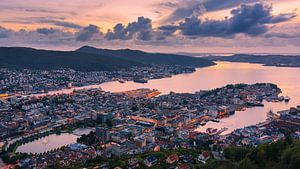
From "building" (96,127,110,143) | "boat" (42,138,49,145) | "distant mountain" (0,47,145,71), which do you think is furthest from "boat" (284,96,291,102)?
"distant mountain" (0,47,145,71)

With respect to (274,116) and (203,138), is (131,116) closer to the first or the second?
(203,138)

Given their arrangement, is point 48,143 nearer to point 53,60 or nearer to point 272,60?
point 53,60

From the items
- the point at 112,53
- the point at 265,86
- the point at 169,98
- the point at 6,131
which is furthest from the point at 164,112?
the point at 112,53

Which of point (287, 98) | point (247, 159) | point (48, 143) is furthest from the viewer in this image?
point (287, 98)

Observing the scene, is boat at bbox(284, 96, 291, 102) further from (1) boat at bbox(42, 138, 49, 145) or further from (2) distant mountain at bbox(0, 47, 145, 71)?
(2) distant mountain at bbox(0, 47, 145, 71)

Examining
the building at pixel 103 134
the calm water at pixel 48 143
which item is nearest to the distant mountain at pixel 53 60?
the calm water at pixel 48 143

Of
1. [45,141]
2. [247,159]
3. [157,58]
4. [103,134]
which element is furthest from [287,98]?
[157,58]

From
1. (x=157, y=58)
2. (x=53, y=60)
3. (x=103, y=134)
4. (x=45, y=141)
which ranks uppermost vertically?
(x=157, y=58)

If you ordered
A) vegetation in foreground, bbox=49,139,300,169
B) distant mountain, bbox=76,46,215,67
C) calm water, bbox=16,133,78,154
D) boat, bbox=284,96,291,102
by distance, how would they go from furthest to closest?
distant mountain, bbox=76,46,215,67, boat, bbox=284,96,291,102, calm water, bbox=16,133,78,154, vegetation in foreground, bbox=49,139,300,169

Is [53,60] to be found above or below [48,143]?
above
